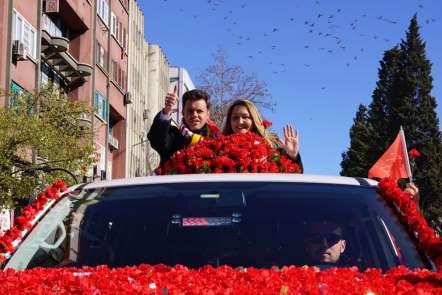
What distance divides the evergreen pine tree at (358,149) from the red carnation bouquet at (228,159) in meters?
70.2

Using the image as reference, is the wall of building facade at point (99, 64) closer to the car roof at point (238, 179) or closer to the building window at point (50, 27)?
the building window at point (50, 27)

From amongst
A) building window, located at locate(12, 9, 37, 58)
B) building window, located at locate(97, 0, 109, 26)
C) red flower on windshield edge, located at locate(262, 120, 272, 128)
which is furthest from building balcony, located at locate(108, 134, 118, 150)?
red flower on windshield edge, located at locate(262, 120, 272, 128)

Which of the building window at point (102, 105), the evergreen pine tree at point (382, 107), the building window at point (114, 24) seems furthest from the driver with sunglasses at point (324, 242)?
the evergreen pine tree at point (382, 107)

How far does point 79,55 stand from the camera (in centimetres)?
4378

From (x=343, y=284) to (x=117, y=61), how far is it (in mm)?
51252

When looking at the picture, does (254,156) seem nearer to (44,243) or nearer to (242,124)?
(242,124)

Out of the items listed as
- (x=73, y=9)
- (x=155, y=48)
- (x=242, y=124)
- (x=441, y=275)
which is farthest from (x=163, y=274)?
(x=155, y=48)

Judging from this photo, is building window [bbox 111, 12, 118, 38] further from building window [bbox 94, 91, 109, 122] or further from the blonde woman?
the blonde woman

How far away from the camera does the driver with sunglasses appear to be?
3682mm

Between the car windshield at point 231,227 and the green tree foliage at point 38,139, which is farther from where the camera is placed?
the green tree foliage at point 38,139

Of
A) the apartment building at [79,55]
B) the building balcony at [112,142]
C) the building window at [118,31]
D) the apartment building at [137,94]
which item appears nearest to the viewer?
the apartment building at [79,55]

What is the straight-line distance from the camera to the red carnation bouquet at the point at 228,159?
5660 mm

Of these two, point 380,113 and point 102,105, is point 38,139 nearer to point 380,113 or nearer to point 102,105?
point 102,105

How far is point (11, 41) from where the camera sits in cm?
3000
